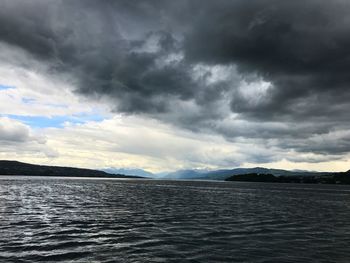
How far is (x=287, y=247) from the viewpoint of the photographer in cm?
3272

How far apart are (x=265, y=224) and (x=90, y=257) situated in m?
30.3

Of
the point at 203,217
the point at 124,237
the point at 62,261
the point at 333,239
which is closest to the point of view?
the point at 62,261

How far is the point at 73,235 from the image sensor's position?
3531cm

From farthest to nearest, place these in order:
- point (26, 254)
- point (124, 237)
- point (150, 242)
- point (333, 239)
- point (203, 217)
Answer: point (203, 217) → point (333, 239) → point (124, 237) → point (150, 242) → point (26, 254)

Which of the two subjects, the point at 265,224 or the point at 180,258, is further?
the point at 265,224

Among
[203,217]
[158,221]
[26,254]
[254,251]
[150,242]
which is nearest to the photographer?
[26,254]

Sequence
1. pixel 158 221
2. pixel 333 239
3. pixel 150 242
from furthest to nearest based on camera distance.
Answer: pixel 158 221 → pixel 333 239 → pixel 150 242

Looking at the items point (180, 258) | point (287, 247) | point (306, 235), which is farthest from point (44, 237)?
point (306, 235)

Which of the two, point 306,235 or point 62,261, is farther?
point 306,235

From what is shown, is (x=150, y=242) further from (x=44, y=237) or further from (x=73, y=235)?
(x=44, y=237)

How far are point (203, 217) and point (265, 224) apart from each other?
10347 millimetres

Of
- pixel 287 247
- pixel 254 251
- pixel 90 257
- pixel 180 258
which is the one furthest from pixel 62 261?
pixel 287 247

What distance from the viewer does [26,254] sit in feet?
87.6

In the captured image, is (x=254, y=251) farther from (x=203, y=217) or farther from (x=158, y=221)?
(x=203, y=217)
